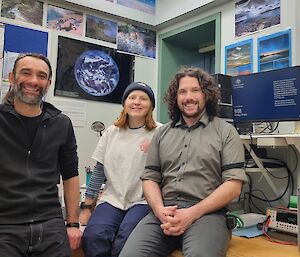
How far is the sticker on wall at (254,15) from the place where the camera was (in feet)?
7.61

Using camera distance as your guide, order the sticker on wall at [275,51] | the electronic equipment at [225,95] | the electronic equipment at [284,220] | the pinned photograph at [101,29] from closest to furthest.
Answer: the electronic equipment at [284,220]
the electronic equipment at [225,95]
the sticker on wall at [275,51]
the pinned photograph at [101,29]

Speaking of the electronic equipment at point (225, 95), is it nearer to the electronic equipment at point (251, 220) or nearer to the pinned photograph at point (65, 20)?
the electronic equipment at point (251, 220)

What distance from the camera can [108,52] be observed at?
117 inches

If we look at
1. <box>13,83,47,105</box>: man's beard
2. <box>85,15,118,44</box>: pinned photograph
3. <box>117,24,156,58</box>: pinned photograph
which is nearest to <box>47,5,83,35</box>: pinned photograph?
<box>85,15,118,44</box>: pinned photograph

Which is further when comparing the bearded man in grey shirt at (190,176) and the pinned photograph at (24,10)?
the pinned photograph at (24,10)

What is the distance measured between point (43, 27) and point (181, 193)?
191cm

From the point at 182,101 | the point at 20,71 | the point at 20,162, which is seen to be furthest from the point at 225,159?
the point at 20,71

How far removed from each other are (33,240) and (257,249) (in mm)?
1013

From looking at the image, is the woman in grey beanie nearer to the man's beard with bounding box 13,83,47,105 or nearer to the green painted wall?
the man's beard with bounding box 13,83,47,105

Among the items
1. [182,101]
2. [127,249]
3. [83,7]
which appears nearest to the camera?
[127,249]

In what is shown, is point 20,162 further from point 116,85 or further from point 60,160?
point 116,85

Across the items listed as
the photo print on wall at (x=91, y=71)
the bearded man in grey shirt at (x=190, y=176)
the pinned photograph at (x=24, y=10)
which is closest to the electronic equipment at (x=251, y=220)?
the bearded man in grey shirt at (x=190, y=176)

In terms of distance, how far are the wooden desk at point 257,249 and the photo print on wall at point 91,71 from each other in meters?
1.78

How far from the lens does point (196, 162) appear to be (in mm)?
1494
